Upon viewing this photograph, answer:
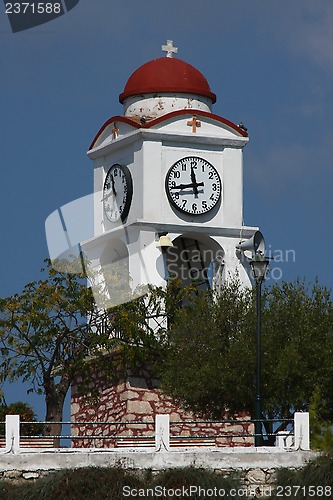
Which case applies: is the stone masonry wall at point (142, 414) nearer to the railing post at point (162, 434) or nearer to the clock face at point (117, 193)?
the clock face at point (117, 193)

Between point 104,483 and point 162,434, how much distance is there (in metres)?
1.55

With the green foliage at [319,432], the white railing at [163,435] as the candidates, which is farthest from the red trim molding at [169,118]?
the white railing at [163,435]

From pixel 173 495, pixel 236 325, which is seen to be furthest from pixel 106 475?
pixel 236 325

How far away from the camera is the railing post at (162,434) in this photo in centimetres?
3681

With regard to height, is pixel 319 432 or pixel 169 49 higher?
pixel 169 49

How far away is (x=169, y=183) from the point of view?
4909cm

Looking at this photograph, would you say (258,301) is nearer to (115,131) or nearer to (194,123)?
(194,123)

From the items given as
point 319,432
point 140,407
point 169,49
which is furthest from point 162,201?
point 319,432

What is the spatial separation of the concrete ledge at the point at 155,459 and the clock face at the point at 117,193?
44.8ft

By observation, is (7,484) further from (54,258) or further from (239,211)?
(239,211)

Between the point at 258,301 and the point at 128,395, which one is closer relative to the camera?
the point at 258,301

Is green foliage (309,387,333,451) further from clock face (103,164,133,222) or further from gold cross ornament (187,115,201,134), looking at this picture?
gold cross ornament (187,115,201,134)

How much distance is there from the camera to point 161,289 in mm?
48125

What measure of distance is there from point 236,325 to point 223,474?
33.2ft
